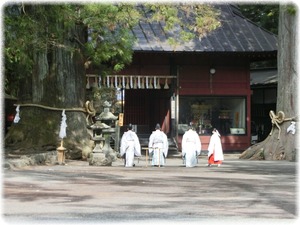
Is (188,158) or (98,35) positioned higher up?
(98,35)

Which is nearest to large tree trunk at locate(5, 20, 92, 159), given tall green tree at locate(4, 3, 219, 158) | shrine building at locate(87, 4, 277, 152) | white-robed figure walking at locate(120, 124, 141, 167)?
tall green tree at locate(4, 3, 219, 158)

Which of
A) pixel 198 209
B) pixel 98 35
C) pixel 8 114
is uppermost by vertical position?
pixel 98 35

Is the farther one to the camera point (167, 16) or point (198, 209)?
point (167, 16)

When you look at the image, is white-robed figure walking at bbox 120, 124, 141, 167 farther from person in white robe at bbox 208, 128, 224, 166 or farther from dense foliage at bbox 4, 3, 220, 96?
dense foliage at bbox 4, 3, 220, 96

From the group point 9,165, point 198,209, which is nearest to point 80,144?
Result: point 9,165

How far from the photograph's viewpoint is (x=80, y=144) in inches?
856

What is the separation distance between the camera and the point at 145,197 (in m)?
11.5

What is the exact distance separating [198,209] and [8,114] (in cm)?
1912

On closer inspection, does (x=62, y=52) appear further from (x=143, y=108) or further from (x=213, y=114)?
(x=213, y=114)

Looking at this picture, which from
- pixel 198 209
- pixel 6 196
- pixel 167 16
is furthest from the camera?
pixel 167 16

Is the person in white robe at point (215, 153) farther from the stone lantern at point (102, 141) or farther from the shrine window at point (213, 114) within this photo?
the shrine window at point (213, 114)

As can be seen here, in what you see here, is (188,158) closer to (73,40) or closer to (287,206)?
(73,40)

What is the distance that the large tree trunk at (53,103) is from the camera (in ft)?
69.5

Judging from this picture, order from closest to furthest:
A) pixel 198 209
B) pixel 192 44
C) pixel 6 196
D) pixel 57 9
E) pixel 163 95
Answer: pixel 198 209, pixel 6 196, pixel 57 9, pixel 192 44, pixel 163 95
